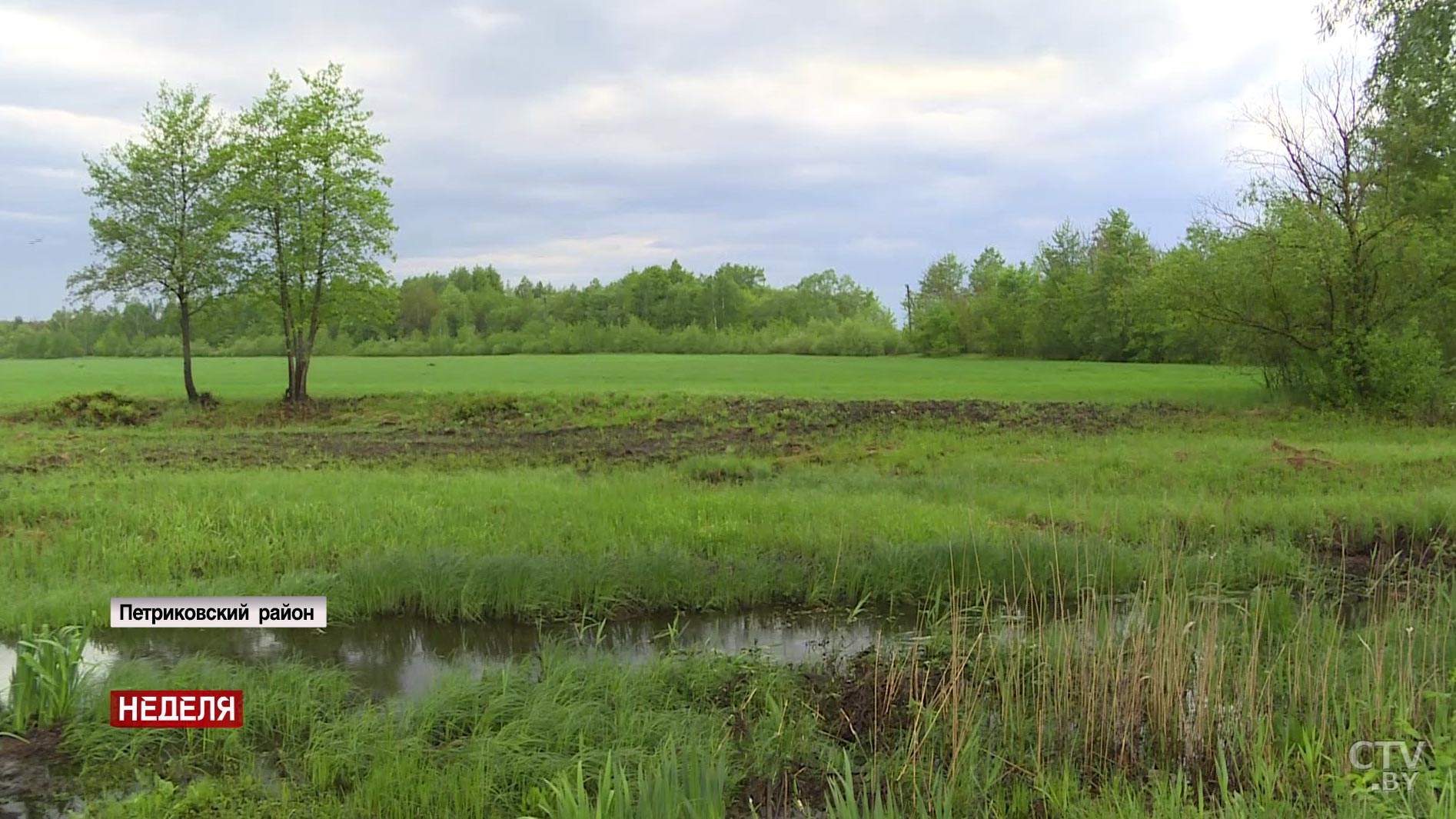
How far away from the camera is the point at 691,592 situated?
926 centimetres

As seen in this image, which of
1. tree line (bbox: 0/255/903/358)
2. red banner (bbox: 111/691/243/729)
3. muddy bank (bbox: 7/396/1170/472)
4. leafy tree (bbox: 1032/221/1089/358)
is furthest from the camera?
tree line (bbox: 0/255/903/358)

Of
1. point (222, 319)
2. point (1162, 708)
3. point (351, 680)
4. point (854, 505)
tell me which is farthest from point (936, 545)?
point (222, 319)

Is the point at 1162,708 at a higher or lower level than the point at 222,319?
lower

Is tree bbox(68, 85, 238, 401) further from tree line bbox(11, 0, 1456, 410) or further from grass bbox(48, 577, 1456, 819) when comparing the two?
grass bbox(48, 577, 1456, 819)

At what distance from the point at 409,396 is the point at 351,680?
27.1 meters

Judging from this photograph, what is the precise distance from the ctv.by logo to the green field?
0.13 meters

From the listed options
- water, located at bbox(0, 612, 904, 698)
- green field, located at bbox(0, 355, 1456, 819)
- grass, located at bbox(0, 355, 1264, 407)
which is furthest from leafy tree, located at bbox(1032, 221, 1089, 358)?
water, located at bbox(0, 612, 904, 698)

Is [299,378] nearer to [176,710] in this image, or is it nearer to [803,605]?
[803,605]

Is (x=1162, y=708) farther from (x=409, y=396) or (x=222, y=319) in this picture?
(x=222, y=319)

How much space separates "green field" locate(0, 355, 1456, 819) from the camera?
4.97 meters

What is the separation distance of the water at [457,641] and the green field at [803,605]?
24 centimetres

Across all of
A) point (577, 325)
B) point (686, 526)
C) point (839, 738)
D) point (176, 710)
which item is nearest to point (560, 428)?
point (686, 526)

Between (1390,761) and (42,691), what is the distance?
8247 millimetres

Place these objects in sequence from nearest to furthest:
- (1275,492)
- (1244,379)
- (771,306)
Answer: (1275,492)
(1244,379)
(771,306)
